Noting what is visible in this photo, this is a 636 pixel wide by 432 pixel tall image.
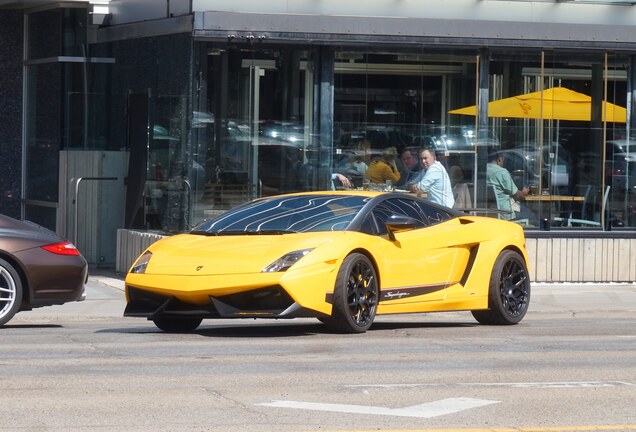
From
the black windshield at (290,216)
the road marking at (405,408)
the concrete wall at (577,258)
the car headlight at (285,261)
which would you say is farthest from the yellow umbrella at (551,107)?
the road marking at (405,408)

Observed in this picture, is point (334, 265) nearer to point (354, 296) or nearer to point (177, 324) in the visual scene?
point (354, 296)

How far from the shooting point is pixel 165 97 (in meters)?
18.8

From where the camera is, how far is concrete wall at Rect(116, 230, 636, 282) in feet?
61.4

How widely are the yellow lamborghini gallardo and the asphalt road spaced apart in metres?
→ 0.27

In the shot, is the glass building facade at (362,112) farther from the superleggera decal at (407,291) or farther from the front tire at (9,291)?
the superleggera decal at (407,291)

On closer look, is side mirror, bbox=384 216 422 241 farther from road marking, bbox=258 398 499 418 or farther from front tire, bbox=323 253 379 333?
road marking, bbox=258 398 499 418

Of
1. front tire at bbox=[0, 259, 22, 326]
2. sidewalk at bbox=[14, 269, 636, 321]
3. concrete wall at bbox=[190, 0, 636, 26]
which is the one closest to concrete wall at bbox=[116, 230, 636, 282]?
sidewalk at bbox=[14, 269, 636, 321]

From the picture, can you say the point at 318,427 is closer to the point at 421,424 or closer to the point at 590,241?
the point at 421,424

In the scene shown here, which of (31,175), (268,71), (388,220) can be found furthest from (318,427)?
(31,175)

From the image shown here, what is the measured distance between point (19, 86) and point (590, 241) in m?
9.96

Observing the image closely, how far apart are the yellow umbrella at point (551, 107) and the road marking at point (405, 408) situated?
35.9 feet

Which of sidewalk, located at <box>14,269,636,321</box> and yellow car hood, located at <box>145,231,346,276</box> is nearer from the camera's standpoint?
yellow car hood, located at <box>145,231,346,276</box>

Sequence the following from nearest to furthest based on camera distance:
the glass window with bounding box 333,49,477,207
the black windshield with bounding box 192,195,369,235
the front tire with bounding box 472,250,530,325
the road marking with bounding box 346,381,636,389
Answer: the road marking with bounding box 346,381,636,389
the black windshield with bounding box 192,195,369,235
the front tire with bounding box 472,250,530,325
the glass window with bounding box 333,49,477,207

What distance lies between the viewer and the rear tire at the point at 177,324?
1223 centimetres
